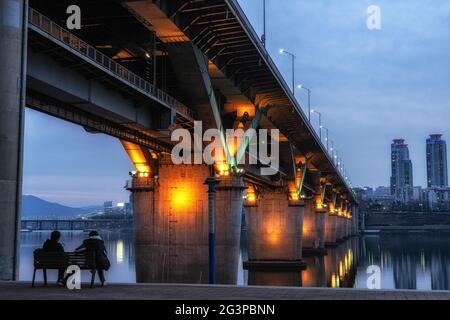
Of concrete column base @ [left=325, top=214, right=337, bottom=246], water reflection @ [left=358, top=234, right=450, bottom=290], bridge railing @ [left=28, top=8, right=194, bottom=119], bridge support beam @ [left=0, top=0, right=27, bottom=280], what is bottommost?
water reflection @ [left=358, top=234, right=450, bottom=290]

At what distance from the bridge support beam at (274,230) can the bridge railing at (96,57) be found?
1506 inches

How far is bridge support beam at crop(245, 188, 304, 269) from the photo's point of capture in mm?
70750

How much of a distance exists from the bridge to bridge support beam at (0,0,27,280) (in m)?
0.03

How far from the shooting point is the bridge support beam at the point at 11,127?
16.8 m

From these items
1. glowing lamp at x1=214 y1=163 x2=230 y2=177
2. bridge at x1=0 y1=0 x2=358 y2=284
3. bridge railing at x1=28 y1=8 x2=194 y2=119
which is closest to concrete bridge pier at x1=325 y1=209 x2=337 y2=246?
bridge at x1=0 y1=0 x2=358 y2=284

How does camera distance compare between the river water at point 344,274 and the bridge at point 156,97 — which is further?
the river water at point 344,274

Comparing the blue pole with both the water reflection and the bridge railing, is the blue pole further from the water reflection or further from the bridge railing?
the water reflection

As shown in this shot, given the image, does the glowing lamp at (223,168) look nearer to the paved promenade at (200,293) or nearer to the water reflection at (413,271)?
the water reflection at (413,271)

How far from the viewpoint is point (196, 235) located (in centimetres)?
4100

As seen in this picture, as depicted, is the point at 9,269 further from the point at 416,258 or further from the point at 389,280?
the point at 416,258

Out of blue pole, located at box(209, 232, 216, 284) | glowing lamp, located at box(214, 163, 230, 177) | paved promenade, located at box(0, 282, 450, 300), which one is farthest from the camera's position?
glowing lamp, located at box(214, 163, 230, 177)

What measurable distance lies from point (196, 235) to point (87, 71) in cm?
1909

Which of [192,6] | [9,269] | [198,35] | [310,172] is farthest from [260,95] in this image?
[310,172]

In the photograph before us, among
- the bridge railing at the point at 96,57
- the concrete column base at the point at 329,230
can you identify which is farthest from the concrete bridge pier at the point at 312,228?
the bridge railing at the point at 96,57
